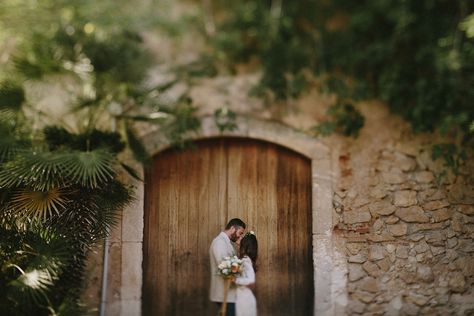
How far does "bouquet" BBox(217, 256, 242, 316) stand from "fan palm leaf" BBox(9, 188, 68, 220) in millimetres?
1720

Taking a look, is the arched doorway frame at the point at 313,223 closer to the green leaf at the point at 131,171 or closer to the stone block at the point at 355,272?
the stone block at the point at 355,272

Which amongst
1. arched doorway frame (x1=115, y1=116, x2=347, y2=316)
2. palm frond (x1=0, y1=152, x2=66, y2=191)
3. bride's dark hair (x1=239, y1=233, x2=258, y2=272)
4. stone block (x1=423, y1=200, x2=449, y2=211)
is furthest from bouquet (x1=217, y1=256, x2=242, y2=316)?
stone block (x1=423, y1=200, x2=449, y2=211)

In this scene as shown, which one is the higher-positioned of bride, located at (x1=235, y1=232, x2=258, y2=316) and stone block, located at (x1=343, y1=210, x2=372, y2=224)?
stone block, located at (x1=343, y1=210, x2=372, y2=224)

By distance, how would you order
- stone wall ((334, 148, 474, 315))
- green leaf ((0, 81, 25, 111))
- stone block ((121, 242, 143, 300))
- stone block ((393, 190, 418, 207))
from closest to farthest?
green leaf ((0, 81, 25, 111))
stone wall ((334, 148, 474, 315))
stone block ((121, 242, 143, 300))
stone block ((393, 190, 418, 207))

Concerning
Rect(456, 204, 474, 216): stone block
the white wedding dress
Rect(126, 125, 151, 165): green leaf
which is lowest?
the white wedding dress

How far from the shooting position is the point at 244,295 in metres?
5.02

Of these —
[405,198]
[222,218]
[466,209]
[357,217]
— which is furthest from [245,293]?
[466,209]

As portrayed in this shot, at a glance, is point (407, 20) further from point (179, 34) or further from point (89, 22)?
point (89, 22)

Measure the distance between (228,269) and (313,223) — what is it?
1452mm

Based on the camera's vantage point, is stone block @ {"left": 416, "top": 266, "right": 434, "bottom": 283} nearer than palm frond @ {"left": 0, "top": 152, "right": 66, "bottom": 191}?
No

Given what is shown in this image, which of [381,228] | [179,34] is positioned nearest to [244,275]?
[381,228]

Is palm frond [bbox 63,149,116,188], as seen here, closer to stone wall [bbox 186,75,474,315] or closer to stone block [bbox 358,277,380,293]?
stone wall [bbox 186,75,474,315]

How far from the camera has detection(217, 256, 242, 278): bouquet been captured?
4809mm

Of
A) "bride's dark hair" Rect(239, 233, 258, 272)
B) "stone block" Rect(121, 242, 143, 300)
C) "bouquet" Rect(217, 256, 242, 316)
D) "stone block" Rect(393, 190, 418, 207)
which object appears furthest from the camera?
"stone block" Rect(393, 190, 418, 207)
